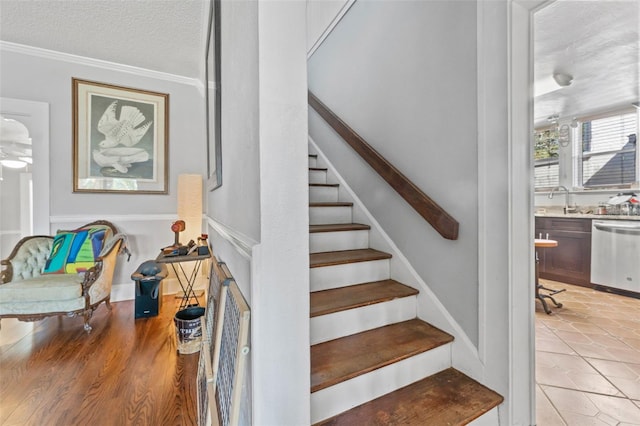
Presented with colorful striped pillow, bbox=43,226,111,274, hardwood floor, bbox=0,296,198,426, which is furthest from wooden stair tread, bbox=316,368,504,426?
colorful striped pillow, bbox=43,226,111,274

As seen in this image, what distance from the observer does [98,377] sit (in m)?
1.78

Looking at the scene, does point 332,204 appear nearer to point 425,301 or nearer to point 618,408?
point 425,301

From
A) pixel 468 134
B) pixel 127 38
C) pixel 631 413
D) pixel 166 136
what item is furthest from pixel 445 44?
pixel 166 136

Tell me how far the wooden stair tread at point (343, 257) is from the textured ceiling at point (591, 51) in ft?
5.63

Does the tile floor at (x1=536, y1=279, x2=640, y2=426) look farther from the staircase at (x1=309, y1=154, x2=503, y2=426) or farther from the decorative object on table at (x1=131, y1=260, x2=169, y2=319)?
the decorative object on table at (x1=131, y1=260, x2=169, y2=319)

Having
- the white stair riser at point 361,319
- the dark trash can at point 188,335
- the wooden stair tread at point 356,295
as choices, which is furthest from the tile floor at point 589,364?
the dark trash can at point 188,335

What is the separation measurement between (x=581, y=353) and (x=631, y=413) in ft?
2.18

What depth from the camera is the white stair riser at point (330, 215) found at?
7.20 feet

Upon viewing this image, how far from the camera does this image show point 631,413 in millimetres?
1462

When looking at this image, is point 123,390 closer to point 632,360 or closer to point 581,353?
point 581,353

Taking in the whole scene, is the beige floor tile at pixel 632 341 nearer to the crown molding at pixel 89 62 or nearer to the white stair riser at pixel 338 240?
the white stair riser at pixel 338 240

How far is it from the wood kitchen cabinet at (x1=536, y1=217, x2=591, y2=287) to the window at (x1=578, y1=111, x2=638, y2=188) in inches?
35.5

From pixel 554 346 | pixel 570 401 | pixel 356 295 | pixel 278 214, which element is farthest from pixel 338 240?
pixel 554 346

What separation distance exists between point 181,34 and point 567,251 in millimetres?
5506
